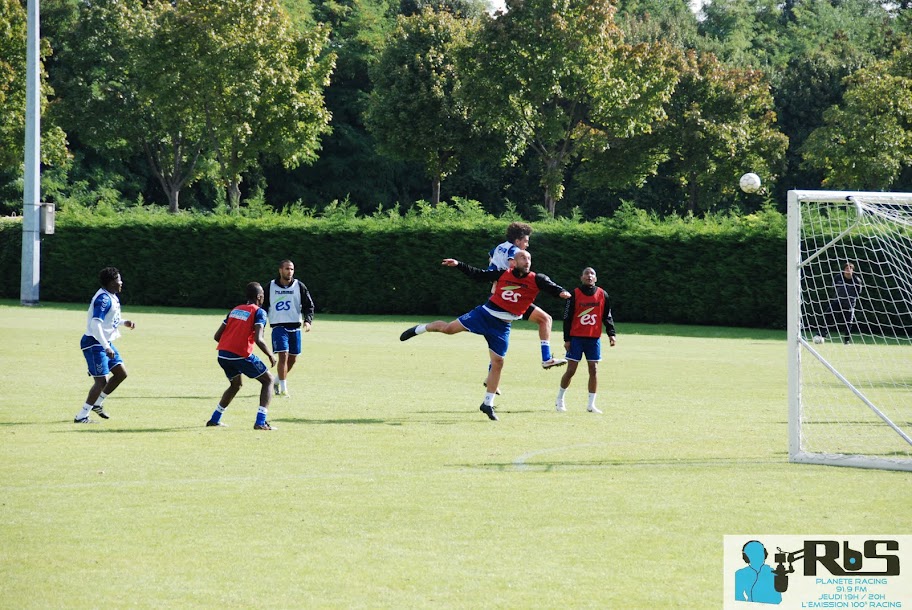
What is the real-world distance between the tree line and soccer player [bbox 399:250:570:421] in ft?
82.7

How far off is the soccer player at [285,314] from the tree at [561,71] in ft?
92.2

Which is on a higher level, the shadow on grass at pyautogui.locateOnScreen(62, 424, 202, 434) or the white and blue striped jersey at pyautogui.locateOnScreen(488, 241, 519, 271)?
the white and blue striped jersey at pyautogui.locateOnScreen(488, 241, 519, 271)

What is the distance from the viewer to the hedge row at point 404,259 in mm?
32625

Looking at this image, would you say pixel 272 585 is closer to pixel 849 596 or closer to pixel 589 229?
pixel 849 596

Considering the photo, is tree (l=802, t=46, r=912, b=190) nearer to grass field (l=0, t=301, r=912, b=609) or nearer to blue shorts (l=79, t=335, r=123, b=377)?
grass field (l=0, t=301, r=912, b=609)

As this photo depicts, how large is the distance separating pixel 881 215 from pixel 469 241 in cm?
2486

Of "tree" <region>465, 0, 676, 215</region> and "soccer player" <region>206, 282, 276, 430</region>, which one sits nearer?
"soccer player" <region>206, 282, 276, 430</region>

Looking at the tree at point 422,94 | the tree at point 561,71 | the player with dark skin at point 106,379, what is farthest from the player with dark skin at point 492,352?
the tree at point 422,94

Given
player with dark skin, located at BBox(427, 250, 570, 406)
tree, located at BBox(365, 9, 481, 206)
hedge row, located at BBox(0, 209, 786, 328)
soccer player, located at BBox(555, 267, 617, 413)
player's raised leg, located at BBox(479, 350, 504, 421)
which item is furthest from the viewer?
tree, located at BBox(365, 9, 481, 206)

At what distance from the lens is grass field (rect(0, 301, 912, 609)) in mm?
6289

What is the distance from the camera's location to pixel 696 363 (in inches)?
849

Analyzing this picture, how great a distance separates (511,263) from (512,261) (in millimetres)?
204

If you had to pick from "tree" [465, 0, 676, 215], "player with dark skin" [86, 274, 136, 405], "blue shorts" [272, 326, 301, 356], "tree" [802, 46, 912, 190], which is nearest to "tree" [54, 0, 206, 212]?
"tree" [465, 0, 676, 215]

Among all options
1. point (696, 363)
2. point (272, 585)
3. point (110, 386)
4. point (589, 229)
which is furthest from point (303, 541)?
point (589, 229)
